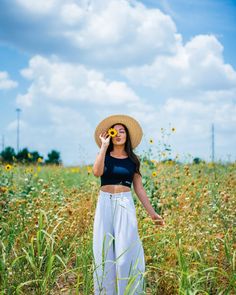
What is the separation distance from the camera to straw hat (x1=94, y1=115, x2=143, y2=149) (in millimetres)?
4285

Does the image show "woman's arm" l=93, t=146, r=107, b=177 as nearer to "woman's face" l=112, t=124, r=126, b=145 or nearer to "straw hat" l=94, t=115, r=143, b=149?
"woman's face" l=112, t=124, r=126, b=145

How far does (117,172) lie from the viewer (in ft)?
13.0

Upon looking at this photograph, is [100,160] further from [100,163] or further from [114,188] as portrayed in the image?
[114,188]

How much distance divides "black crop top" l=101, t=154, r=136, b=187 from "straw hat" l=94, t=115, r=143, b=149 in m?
0.34

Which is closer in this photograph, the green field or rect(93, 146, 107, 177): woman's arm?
the green field

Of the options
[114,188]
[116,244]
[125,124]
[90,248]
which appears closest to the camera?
[116,244]

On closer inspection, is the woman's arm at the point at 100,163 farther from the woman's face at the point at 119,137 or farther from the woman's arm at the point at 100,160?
the woman's face at the point at 119,137

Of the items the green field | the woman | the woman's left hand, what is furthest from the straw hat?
the green field

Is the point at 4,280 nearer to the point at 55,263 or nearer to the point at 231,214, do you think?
the point at 55,263

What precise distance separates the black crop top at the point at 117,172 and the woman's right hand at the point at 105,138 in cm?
17

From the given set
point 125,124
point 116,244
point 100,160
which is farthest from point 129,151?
point 116,244

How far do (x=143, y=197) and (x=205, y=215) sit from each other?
1.26m

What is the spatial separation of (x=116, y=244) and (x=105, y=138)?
3.07ft

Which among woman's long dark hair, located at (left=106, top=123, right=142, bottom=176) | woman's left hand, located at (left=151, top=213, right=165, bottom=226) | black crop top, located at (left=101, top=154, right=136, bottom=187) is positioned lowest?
woman's left hand, located at (left=151, top=213, right=165, bottom=226)
